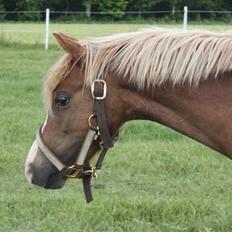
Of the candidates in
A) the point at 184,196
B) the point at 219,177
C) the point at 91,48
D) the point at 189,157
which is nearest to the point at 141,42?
the point at 91,48

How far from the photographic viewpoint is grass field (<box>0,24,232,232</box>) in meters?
4.02

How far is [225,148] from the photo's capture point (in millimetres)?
2482

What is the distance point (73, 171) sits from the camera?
2648 mm

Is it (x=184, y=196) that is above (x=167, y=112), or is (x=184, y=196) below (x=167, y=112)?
below

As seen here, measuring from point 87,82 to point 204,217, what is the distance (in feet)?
6.53

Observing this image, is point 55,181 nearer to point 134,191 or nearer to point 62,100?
point 62,100

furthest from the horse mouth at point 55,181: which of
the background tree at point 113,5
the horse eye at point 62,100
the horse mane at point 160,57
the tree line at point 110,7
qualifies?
the background tree at point 113,5

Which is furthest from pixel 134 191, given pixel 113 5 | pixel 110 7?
pixel 113 5

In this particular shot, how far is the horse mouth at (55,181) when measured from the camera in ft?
8.78

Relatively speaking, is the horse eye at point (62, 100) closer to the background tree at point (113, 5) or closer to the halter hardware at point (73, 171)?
the halter hardware at point (73, 171)

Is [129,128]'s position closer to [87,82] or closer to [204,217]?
[204,217]

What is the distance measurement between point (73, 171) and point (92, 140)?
0.69ft

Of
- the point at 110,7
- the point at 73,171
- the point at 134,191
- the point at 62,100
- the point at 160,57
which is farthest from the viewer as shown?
the point at 110,7

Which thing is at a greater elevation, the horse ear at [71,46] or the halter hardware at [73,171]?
the horse ear at [71,46]
